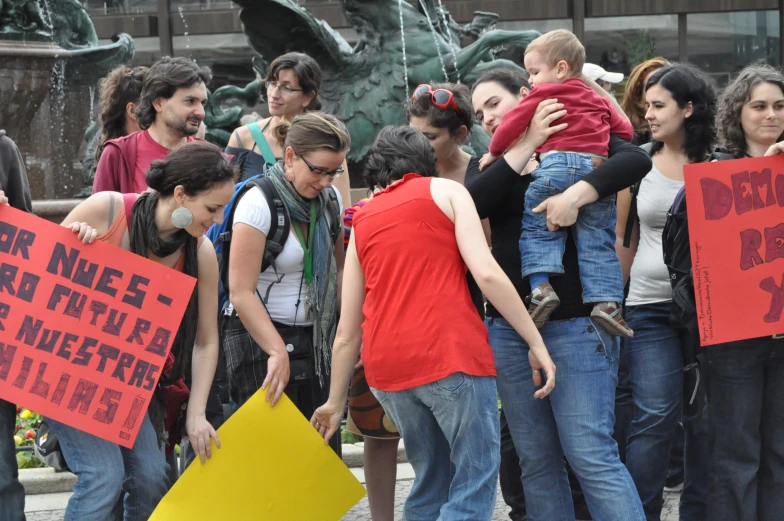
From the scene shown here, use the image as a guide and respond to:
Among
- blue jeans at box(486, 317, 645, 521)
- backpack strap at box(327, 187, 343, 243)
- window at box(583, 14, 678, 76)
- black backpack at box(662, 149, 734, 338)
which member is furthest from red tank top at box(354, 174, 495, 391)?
window at box(583, 14, 678, 76)

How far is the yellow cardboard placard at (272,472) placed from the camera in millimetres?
3824

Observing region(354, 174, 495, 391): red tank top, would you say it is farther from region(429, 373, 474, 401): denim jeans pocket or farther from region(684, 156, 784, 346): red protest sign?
region(684, 156, 784, 346): red protest sign

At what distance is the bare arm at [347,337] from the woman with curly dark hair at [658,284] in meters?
1.15

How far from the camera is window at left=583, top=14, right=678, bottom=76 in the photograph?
26.7 m

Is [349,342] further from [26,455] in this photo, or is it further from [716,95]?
[26,455]

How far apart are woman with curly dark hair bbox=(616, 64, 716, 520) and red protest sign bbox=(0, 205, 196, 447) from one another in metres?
1.70

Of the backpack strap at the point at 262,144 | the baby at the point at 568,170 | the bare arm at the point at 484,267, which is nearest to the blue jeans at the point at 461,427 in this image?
the bare arm at the point at 484,267

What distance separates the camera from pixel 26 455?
594 centimetres

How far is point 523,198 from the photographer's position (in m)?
3.82

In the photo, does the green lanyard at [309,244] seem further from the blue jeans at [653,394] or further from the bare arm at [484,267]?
the blue jeans at [653,394]

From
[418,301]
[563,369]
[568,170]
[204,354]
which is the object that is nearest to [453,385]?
[418,301]

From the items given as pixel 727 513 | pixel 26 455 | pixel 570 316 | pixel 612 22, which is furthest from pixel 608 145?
pixel 612 22

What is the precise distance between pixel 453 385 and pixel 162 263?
1.09 m

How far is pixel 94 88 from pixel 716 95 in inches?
278
